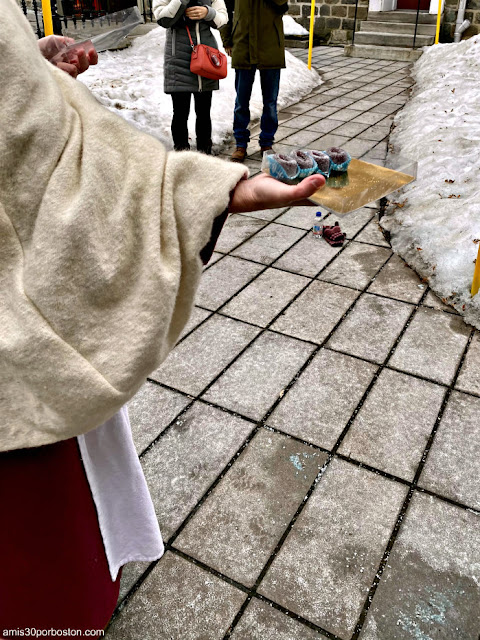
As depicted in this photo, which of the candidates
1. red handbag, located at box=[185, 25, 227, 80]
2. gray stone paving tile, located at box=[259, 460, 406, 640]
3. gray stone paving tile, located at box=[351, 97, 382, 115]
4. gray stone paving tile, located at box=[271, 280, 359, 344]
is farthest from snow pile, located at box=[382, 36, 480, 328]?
red handbag, located at box=[185, 25, 227, 80]

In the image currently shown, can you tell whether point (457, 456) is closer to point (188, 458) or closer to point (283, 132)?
point (188, 458)

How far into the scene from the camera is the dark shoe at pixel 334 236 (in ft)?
13.6

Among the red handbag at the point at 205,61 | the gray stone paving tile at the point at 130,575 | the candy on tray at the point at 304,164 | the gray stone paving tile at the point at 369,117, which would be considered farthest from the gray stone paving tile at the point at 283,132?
the gray stone paving tile at the point at 130,575

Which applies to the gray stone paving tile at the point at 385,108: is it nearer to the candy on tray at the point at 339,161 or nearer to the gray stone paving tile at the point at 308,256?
the gray stone paving tile at the point at 308,256

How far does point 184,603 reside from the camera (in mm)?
1873

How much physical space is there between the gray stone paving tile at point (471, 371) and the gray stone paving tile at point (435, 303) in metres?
0.35

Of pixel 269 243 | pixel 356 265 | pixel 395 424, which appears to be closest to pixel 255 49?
pixel 269 243

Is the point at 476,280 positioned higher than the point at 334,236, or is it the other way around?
the point at 476,280

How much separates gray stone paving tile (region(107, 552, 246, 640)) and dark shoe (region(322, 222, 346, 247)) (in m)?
2.81

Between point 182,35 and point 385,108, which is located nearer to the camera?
point 182,35

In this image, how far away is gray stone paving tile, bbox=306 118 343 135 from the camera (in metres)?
6.74

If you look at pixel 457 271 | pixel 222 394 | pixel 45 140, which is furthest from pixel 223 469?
pixel 457 271

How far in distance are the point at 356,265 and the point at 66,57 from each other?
9.20 ft

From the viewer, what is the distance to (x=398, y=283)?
3688mm
